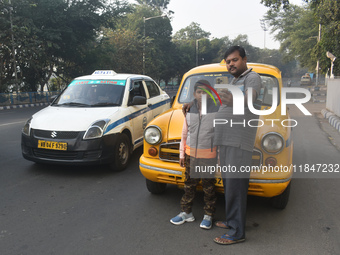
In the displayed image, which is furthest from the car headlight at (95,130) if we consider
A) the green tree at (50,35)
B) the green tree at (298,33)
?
the green tree at (298,33)

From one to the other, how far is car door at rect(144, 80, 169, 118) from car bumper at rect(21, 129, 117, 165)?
6.57ft

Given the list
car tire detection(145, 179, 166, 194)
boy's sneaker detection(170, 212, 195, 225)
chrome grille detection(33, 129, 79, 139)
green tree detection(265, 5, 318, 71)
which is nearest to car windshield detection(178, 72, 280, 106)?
car tire detection(145, 179, 166, 194)

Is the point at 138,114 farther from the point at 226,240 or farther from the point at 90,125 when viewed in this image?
the point at 226,240

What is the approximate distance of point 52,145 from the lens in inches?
195

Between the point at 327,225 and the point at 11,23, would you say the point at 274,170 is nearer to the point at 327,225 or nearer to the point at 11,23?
the point at 327,225

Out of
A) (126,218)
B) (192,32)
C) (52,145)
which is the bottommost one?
(126,218)

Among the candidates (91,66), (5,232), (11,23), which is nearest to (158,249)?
(5,232)

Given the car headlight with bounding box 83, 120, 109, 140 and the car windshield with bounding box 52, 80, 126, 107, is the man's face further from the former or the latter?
the car windshield with bounding box 52, 80, 126, 107

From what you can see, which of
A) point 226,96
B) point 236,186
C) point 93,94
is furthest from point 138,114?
point 226,96

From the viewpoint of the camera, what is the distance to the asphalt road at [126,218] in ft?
9.79

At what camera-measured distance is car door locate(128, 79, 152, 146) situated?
5.95 metres

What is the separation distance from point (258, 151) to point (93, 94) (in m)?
3.68

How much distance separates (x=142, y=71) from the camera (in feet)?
118

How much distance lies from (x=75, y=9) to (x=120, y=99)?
70.4 feet
